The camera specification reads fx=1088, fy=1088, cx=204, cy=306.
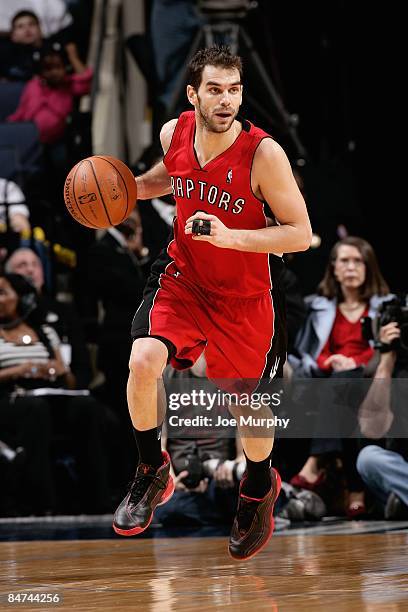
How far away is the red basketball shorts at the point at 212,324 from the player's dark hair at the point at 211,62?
67cm

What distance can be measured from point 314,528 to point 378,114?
3.46 meters

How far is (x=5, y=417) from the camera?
237 inches

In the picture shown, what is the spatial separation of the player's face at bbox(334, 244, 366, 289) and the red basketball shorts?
80.6 inches

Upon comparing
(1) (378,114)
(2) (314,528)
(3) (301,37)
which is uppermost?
(3) (301,37)

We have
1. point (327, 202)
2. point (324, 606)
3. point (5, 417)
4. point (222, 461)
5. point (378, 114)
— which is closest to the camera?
point (324, 606)

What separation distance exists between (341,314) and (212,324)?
2.28 meters

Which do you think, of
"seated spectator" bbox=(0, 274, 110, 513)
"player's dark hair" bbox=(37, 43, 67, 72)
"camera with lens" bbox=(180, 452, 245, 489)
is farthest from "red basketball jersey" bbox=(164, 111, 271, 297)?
"player's dark hair" bbox=(37, 43, 67, 72)

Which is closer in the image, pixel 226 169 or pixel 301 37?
pixel 226 169

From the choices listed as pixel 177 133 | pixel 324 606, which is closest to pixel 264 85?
pixel 177 133

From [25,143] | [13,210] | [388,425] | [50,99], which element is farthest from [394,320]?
[50,99]

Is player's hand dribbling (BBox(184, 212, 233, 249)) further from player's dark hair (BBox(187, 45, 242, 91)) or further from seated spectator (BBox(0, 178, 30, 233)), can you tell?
seated spectator (BBox(0, 178, 30, 233))

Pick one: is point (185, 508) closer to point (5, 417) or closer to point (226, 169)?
point (5, 417)

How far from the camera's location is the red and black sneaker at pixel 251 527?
155 inches

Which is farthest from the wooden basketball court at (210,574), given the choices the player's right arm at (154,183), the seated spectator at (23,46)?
the seated spectator at (23,46)
